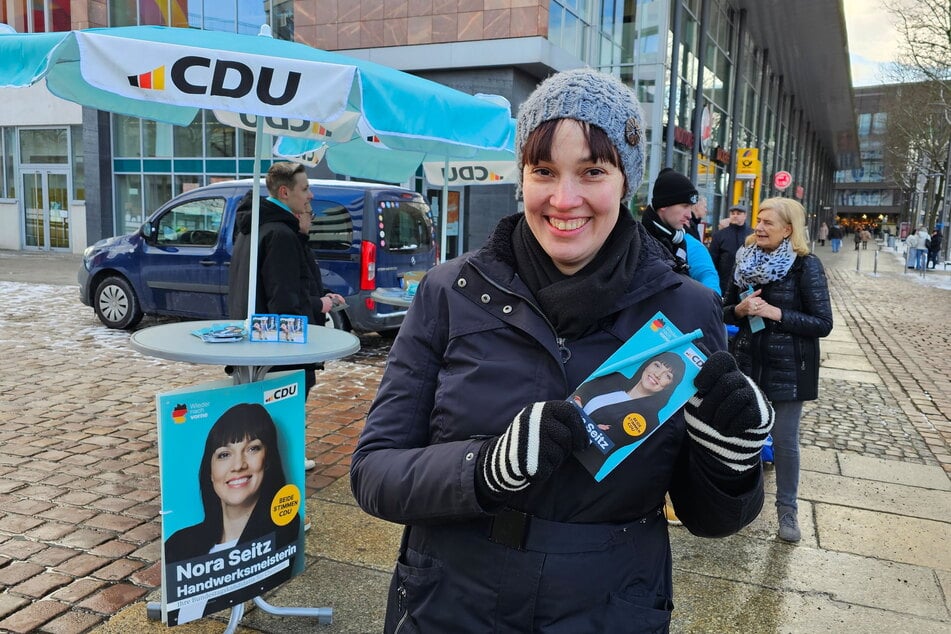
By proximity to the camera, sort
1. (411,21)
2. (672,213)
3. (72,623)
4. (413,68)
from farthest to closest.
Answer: (413,68)
(411,21)
(672,213)
(72,623)

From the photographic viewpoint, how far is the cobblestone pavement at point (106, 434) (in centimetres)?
348

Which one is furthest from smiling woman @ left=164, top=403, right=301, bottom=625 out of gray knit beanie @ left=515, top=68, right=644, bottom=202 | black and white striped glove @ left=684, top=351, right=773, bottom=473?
black and white striped glove @ left=684, top=351, right=773, bottom=473

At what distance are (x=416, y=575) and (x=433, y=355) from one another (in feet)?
1.58

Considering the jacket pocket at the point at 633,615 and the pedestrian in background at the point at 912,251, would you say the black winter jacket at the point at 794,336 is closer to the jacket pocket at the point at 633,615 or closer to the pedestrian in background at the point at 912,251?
the jacket pocket at the point at 633,615

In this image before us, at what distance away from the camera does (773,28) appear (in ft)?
108

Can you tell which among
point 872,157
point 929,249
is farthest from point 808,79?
point 872,157

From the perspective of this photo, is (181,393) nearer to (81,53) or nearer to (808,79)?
(81,53)

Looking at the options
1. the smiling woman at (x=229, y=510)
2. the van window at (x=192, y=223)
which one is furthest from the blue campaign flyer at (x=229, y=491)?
the van window at (x=192, y=223)

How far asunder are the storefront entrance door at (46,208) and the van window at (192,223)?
16.2m

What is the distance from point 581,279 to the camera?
1543 millimetres

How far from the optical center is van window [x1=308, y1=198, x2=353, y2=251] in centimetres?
874

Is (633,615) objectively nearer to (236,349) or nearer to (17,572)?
(236,349)

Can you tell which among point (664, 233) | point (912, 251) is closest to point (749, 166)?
point (912, 251)

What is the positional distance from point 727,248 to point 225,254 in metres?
6.28
